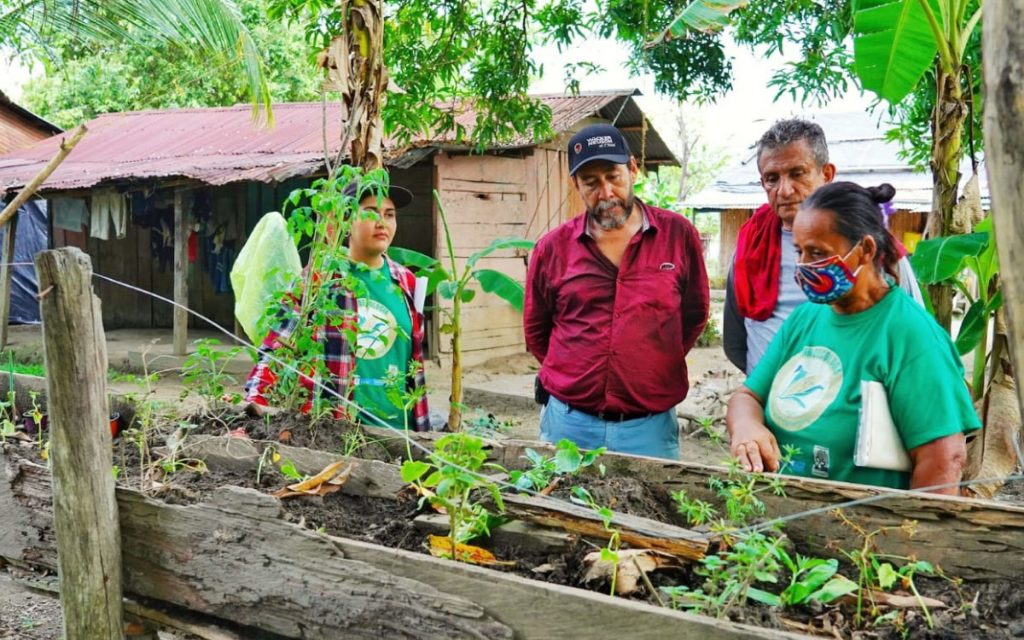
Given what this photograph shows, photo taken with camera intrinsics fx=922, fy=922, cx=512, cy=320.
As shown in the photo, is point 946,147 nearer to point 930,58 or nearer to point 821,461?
point 930,58

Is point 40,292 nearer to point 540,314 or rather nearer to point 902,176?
point 540,314

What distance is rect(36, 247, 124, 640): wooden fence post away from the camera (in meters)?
2.33

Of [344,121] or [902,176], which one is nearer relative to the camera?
[344,121]

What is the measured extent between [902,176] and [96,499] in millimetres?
16269

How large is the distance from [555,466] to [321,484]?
27.9 inches

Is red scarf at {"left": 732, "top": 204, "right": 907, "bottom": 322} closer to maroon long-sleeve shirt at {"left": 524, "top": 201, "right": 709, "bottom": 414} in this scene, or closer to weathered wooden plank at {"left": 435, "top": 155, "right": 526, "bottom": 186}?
maroon long-sleeve shirt at {"left": 524, "top": 201, "right": 709, "bottom": 414}

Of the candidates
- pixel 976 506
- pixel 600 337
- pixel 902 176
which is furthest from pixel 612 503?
pixel 902 176

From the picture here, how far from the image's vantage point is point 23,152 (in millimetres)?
16078

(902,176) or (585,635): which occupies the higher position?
(902,176)

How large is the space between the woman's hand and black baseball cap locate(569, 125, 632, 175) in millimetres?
1079

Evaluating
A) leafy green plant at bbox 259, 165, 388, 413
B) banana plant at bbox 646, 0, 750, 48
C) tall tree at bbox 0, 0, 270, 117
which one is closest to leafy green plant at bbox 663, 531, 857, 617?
leafy green plant at bbox 259, 165, 388, 413

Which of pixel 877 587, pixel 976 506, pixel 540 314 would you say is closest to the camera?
pixel 877 587

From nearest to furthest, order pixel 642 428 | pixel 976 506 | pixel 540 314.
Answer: pixel 976 506 < pixel 642 428 < pixel 540 314

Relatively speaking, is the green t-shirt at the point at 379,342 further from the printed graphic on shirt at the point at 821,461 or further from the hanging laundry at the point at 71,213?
the hanging laundry at the point at 71,213
